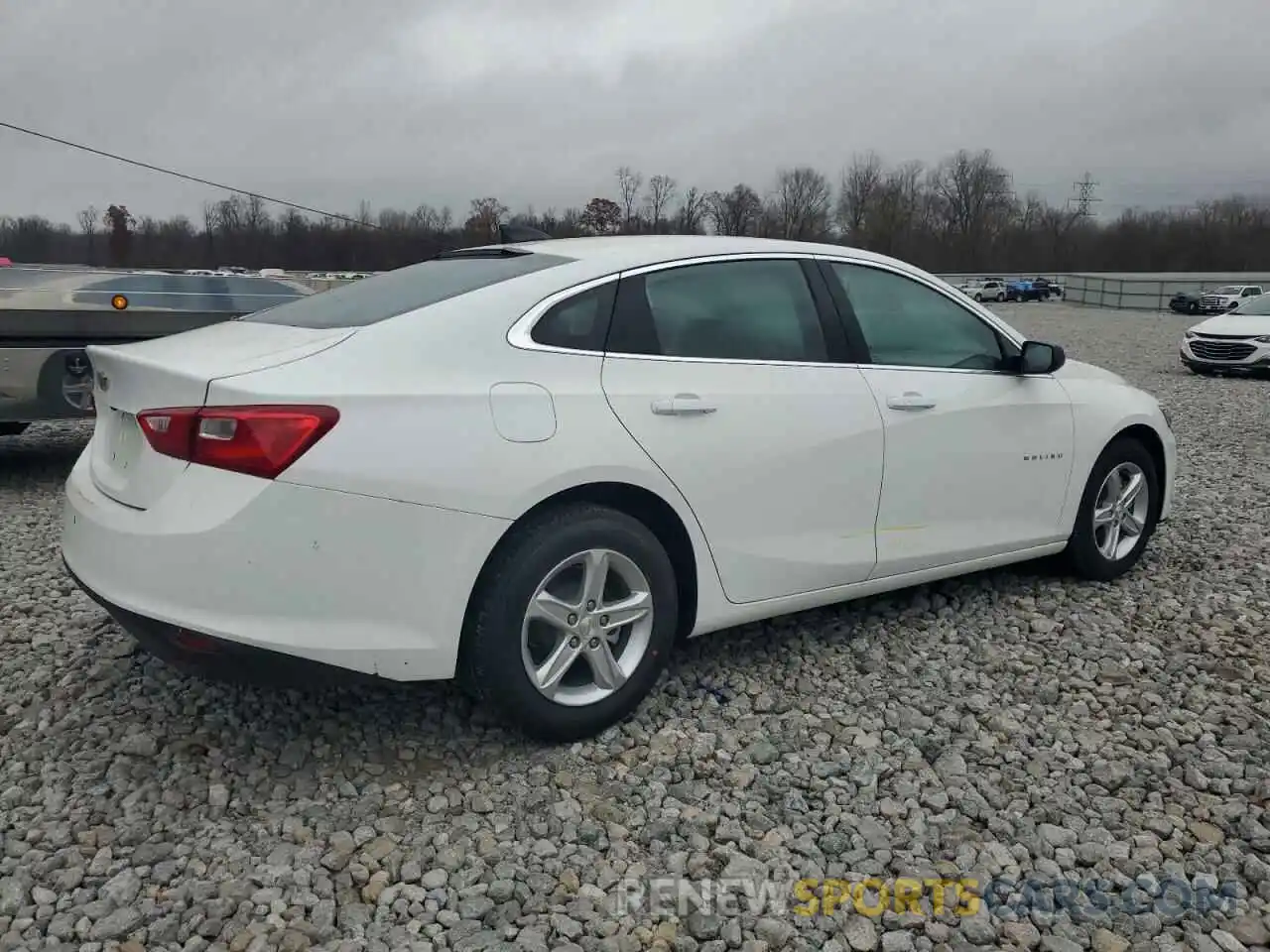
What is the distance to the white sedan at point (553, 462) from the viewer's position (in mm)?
2578

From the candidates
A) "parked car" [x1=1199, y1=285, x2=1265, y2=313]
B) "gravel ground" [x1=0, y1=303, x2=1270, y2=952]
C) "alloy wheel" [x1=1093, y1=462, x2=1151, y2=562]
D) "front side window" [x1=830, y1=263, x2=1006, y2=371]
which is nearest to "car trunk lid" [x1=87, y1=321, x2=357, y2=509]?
"gravel ground" [x1=0, y1=303, x2=1270, y2=952]

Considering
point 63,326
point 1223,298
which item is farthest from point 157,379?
point 1223,298

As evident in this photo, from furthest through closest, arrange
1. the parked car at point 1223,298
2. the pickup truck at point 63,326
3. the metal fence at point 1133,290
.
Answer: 1. the metal fence at point 1133,290
2. the parked car at point 1223,298
3. the pickup truck at point 63,326

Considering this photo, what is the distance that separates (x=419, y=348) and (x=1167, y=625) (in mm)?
3223

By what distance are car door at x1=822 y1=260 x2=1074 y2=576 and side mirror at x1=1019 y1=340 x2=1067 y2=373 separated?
2.0 inches

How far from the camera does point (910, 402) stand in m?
3.74

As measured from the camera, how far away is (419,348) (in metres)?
2.82

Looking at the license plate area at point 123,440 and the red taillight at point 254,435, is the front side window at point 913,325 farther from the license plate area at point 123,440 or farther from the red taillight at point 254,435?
the license plate area at point 123,440

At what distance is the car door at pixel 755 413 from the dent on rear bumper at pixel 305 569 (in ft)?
2.35

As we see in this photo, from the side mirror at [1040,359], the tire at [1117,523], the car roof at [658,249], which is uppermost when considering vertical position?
the car roof at [658,249]

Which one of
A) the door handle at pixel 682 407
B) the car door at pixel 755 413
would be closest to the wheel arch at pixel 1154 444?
the car door at pixel 755 413

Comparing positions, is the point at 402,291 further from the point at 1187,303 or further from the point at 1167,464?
the point at 1187,303

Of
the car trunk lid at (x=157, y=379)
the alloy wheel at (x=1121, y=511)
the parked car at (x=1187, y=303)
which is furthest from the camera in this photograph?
the parked car at (x=1187, y=303)

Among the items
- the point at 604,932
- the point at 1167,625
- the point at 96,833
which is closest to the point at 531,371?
the point at 604,932
